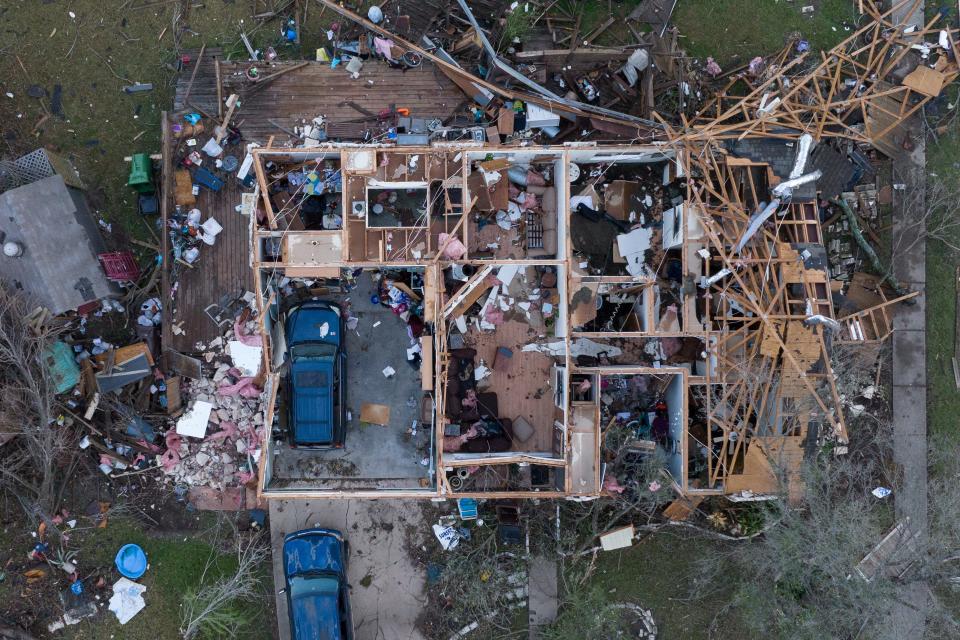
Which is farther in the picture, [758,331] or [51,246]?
[51,246]

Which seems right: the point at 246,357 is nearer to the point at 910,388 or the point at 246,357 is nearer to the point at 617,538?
the point at 617,538

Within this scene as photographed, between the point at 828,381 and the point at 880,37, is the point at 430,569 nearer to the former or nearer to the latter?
the point at 828,381

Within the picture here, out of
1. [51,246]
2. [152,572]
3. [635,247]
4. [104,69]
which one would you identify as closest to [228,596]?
[152,572]

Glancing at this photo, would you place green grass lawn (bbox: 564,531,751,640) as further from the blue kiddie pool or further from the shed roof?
the shed roof

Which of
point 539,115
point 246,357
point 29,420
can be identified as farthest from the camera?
point 246,357

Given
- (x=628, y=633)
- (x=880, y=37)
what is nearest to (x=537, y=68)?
(x=880, y=37)

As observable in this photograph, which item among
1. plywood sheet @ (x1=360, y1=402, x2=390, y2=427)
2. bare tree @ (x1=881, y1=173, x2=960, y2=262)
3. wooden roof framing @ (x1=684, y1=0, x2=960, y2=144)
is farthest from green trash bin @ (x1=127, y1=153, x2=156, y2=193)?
bare tree @ (x1=881, y1=173, x2=960, y2=262)

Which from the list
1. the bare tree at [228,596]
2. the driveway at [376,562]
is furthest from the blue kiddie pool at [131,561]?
the driveway at [376,562]
